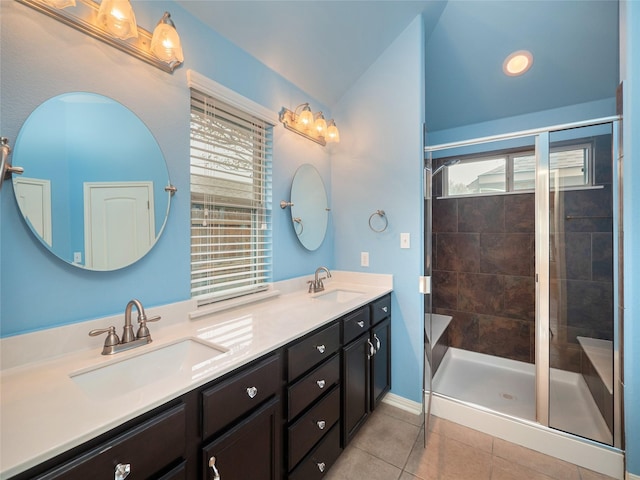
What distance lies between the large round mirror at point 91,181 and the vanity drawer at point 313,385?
0.91m

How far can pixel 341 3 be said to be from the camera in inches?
68.1

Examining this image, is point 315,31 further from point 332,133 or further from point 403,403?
point 403,403

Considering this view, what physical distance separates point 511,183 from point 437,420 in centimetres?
224

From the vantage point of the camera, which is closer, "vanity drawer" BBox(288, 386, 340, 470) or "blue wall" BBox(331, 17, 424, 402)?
"vanity drawer" BBox(288, 386, 340, 470)

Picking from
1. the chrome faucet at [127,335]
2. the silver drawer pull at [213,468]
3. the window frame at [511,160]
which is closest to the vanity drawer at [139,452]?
the silver drawer pull at [213,468]

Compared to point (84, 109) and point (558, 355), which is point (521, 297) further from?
point (84, 109)

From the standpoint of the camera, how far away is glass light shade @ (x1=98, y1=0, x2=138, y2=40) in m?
1.06

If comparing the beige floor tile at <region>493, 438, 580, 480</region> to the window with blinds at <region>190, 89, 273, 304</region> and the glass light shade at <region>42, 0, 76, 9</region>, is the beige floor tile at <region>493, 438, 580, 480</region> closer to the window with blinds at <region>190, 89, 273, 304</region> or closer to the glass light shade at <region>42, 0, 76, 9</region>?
the window with blinds at <region>190, 89, 273, 304</region>

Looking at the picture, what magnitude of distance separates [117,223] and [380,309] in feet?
5.31

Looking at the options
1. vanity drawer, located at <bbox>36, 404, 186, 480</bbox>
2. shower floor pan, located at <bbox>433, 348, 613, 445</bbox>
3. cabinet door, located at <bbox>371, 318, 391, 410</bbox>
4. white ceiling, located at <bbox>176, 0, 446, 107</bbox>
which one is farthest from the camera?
cabinet door, located at <bbox>371, 318, 391, 410</bbox>

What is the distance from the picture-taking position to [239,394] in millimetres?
941

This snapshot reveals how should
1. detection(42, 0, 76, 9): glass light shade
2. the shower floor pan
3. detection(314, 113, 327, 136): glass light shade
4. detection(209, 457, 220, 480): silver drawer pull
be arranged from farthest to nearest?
detection(314, 113, 327, 136): glass light shade
the shower floor pan
detection(42, 0, 76, 9): glass light shade
detection(209, 457, 220, 480): silver drawer pull

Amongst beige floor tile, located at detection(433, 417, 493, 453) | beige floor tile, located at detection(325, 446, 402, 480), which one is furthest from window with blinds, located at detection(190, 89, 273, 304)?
beige floor tile, located at detection(433, 417, 493, 453)

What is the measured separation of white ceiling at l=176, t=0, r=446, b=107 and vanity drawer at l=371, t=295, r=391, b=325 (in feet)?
5.72
